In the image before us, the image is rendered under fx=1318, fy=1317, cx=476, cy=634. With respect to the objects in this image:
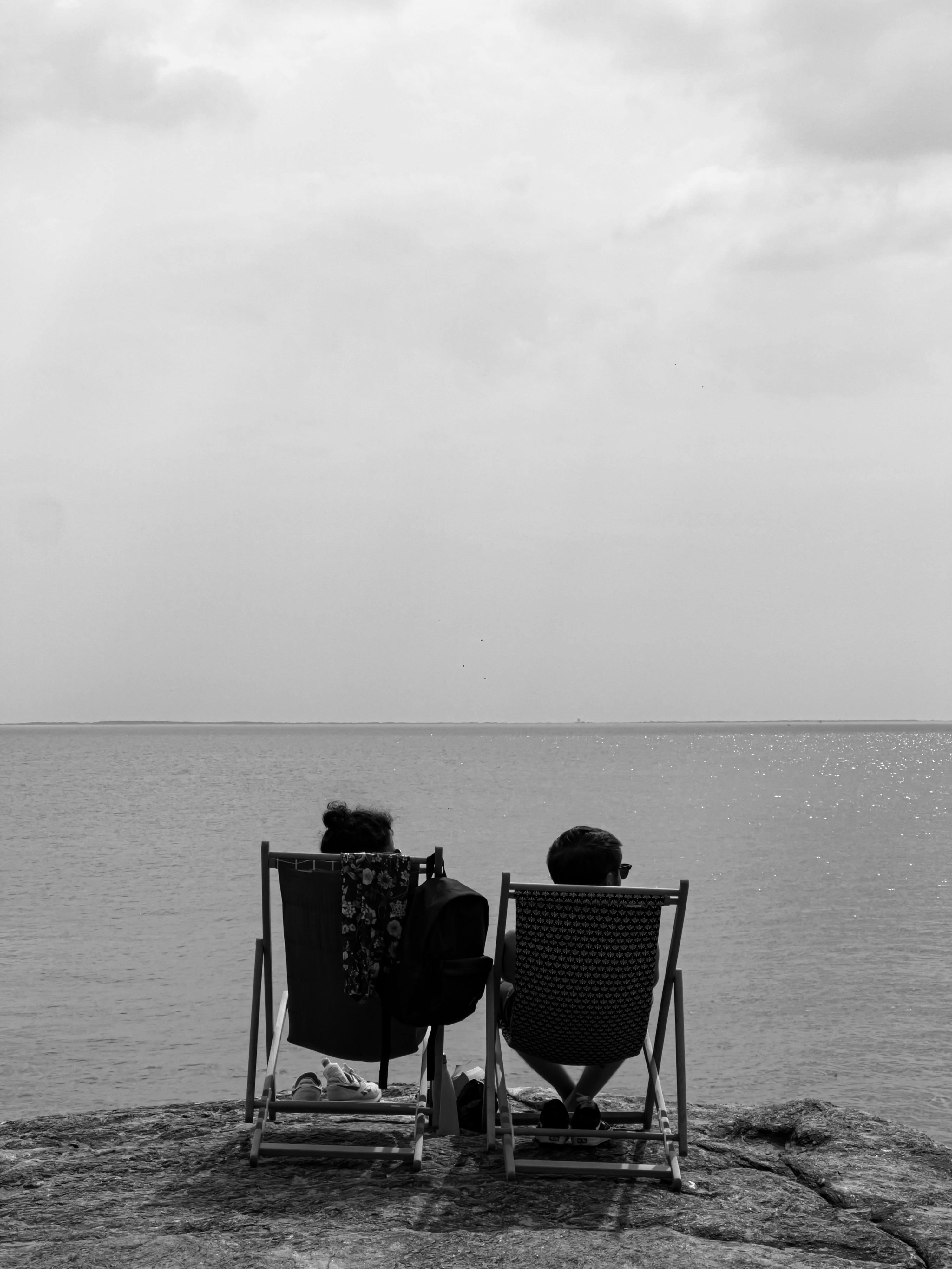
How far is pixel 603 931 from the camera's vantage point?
3867 millimetres

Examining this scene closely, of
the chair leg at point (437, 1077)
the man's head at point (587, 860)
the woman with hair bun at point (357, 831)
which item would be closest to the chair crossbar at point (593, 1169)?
the chair leg at point (437, 1077)

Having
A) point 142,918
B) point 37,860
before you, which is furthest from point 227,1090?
point 37,860

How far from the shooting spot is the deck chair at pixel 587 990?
3.80 metres

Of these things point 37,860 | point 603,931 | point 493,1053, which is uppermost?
point 603,931

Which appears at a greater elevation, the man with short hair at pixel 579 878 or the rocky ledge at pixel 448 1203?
the man with short hair at pixel 579 878

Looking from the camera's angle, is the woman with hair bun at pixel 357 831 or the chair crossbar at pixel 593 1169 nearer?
the chair crossbar at pixel 593 1169

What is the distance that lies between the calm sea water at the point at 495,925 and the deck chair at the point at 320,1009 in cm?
387

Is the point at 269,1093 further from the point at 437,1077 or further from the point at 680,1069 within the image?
the point at 680,1069

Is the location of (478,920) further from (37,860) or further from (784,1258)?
(37,860)

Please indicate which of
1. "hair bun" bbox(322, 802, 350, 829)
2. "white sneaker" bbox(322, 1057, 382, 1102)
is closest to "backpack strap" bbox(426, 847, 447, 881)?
"hair bun" bbox(322, 802, 350, 829)

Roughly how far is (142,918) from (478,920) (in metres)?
13.5

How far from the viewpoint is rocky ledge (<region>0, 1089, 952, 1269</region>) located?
3.04 metres

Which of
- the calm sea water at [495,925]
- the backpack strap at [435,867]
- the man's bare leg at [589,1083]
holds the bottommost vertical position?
the calm sea water at [495,925]

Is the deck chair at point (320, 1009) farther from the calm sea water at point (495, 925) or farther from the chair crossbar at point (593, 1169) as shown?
the calm sea water at point (495, 925)
